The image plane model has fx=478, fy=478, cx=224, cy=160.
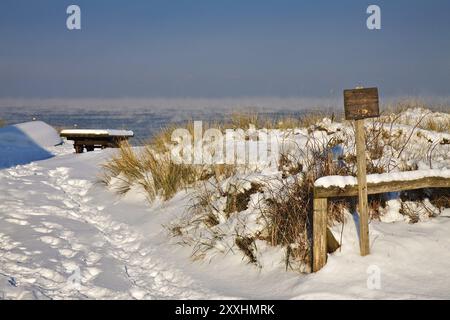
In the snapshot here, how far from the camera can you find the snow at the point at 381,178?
4.32 meters

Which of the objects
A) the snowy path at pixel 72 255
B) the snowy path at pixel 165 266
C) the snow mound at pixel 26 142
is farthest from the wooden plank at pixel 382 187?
the snow mound at pixel 26 142

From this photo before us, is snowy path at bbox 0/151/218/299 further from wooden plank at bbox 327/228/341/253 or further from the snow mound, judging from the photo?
the snow mound

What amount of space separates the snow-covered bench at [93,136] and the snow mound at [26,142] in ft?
3.73

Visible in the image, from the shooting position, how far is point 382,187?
4.59 meters

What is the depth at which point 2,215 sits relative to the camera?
23.6 ft

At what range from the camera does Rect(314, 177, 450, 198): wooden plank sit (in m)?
4.31

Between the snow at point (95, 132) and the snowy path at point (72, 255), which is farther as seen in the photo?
the snow at point (95, 132)

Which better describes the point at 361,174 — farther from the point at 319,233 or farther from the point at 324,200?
the point at 319,233

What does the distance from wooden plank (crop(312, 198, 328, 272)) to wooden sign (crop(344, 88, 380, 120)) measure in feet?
2.73

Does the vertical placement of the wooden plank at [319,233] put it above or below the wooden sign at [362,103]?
below

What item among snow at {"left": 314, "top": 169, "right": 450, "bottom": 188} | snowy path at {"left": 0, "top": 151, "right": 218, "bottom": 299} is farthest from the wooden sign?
snowy path at {"left": 0, "top": 151, "right": 218, "bottom": 299}

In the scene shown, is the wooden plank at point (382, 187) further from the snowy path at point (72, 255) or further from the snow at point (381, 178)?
the snowy path at point (72, 255)

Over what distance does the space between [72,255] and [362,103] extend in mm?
3745

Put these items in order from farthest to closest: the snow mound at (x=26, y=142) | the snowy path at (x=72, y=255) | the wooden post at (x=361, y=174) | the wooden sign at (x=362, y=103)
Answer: the snow mound at (x=26, y=142) → the snowy path at (x=72, y=255) → the wooden post at (x=361, y=174) → the wooden sign at (x=362, y=103)
